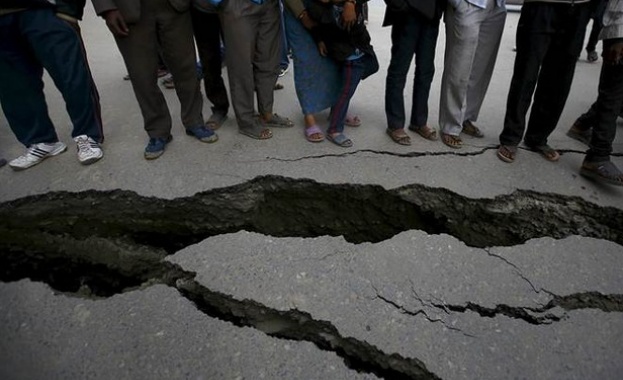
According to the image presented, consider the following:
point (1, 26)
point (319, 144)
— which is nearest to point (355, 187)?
point (319, 144)

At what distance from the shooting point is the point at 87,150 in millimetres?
2611

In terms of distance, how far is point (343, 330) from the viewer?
5.17 ft

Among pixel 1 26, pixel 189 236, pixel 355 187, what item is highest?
pixel 1 26

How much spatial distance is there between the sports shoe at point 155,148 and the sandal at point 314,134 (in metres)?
1.08

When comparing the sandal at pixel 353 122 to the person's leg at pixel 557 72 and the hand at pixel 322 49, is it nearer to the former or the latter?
the hand at pixel 322 49

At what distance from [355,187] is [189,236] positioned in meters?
1.08

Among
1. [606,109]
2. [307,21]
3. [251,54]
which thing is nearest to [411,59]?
[307,21]

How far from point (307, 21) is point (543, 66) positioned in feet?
5.27

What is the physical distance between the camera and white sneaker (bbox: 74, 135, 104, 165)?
257 centimetres

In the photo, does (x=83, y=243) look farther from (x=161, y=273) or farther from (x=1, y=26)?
(x=1, y=26)

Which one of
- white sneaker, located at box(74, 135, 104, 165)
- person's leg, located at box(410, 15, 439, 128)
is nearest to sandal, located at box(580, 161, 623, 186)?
person's leg, located at box(410, 15, 439, 128)

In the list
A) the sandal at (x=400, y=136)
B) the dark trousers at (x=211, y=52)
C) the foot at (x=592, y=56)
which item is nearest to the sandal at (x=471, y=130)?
the sandal at (x=400, y=136)

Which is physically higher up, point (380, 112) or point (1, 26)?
point (1, 26)

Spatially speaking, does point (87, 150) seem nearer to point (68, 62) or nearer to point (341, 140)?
point (68, 62)
